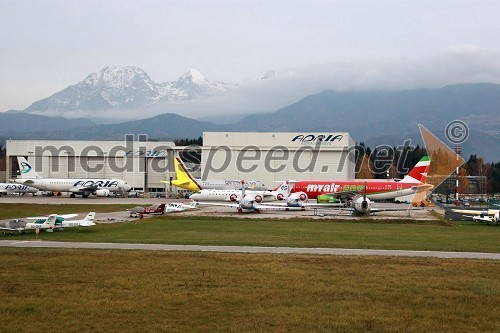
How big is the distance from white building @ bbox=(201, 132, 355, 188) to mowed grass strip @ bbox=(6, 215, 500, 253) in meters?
58.7

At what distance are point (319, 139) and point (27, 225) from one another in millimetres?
80268

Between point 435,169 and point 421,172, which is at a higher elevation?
point 435,169

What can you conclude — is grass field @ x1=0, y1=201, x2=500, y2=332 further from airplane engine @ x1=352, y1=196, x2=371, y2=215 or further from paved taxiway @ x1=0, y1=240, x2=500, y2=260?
airplane engine @ x1=352, y1=196, x2=371, y2=215

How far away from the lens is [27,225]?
35250 millimetres

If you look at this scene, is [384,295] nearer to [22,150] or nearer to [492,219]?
[492,219]

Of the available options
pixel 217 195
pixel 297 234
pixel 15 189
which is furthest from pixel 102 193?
pixel 297 234

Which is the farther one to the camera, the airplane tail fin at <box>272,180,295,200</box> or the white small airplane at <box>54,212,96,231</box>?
the airplane tail fin at <box>272,180,295,200</box>

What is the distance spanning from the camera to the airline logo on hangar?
363 ft

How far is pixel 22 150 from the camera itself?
116m

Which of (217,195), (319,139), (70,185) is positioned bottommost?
(217,195)

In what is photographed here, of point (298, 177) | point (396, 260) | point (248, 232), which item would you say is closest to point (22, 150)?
point (298, 177)

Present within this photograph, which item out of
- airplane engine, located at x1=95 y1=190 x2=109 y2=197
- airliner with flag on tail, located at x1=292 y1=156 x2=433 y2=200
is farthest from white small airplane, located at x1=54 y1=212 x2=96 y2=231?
airplane engine, located at x1=95 y1=190 x2=109 y2=197

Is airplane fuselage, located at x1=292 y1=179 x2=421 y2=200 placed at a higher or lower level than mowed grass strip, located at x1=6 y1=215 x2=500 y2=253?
higher

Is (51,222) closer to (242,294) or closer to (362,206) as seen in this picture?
(242,294)
